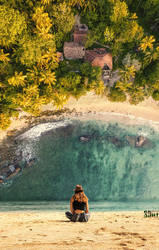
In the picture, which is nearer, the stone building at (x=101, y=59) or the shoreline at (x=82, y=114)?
the stone building at (x=101, y=59)

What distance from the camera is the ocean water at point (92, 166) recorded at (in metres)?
9.29

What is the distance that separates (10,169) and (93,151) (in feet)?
14.5

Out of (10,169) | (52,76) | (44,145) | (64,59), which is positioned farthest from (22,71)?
(10,169)

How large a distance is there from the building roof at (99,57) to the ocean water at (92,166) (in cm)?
325

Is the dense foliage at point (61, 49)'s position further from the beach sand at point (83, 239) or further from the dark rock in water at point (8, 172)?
the beach sand at point (83, 239)

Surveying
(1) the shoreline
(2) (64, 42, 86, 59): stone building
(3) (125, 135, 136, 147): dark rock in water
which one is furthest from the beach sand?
(2) (64, 42, 86, 59): stone building

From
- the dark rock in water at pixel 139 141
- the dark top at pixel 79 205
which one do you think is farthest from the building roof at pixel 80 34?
the dark top at pixel 79 205

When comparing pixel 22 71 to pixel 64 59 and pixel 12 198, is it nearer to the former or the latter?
pixel 64 59

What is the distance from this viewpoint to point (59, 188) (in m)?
9.36

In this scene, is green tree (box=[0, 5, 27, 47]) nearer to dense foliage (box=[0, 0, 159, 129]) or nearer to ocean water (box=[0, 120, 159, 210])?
dense foliage (box=[0, 0, 159, 129])

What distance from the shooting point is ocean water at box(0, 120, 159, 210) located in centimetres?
929

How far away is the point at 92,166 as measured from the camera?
968cm

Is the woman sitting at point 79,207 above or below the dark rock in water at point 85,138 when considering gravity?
below

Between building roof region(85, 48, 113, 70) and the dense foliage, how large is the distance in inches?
10.7
